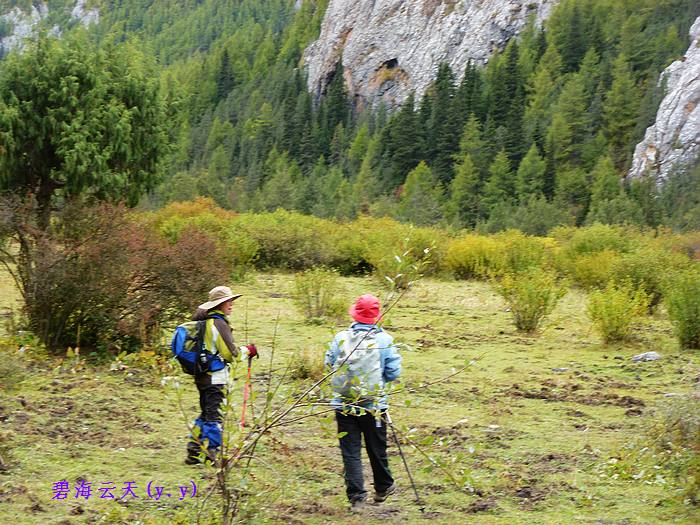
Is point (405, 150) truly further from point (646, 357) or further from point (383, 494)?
point (383, 494)

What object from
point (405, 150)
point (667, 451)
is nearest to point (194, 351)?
point (667, 451)

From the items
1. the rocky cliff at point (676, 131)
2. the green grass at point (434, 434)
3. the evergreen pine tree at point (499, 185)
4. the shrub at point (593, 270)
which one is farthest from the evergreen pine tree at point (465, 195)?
the green grass at point (434, 434)

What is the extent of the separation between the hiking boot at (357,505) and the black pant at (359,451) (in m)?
0.02

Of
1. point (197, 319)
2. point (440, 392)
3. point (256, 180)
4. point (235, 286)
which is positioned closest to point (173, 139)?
point (235, 286)

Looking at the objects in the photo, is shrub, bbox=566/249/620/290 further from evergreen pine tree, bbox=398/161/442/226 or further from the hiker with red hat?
evergreen pine tree, bbox=398/161/442/226

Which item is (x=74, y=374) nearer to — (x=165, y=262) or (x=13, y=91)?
(x=165, y=262)

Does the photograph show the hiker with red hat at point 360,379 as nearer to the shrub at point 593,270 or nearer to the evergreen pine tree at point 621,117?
the shrub at point 593,270

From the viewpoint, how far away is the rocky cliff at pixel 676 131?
65375 millimetres

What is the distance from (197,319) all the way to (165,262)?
12.4ft

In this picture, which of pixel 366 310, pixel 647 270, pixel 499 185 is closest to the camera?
pixel 366 310

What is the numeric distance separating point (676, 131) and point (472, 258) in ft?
161

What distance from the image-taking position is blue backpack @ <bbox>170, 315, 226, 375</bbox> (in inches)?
260

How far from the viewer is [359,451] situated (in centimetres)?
610

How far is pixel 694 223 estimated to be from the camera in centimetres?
4875
